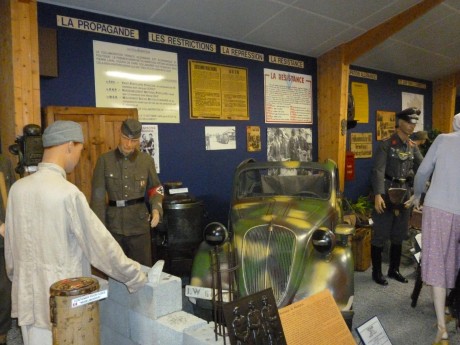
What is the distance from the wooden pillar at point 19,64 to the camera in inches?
119

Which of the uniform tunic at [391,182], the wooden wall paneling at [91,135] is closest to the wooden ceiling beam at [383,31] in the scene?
the uniform tunic at [391,182]

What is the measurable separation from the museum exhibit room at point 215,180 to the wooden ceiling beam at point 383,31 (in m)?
0.03

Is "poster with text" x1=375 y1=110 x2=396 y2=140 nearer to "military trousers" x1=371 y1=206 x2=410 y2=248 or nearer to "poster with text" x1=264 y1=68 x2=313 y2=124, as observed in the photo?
"poster with text" x1=264 y1=68 x2=313 y2=124

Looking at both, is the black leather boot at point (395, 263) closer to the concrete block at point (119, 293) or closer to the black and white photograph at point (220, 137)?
the black and white photograph at point (220, 137)

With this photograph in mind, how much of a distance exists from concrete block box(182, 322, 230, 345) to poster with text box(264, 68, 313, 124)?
4147 millimetres

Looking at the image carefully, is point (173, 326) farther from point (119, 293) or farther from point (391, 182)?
point (391, 182)

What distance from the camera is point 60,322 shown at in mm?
1334

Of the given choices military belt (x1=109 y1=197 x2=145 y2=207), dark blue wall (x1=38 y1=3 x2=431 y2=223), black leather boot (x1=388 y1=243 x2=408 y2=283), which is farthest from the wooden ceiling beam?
military belt (x1=109 y1=197 x2=145 y2=207)

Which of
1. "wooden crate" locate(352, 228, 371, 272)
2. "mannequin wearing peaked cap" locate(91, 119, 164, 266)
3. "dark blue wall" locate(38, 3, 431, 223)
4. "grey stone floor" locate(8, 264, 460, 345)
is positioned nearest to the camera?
"grey stone floor" locate(8, 264, 460, 345)

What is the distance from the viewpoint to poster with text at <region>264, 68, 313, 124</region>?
5.58 m

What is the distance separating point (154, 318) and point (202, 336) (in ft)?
1.08

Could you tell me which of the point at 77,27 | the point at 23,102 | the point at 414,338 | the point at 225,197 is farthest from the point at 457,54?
the point at 23,102

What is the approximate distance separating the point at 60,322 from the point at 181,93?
3.56 meters

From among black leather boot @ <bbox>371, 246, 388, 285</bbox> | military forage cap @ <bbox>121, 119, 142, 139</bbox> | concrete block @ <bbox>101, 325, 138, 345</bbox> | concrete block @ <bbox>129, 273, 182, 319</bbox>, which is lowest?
black leather boot @ <bbox>371, 246, 388, 285</bbox>
